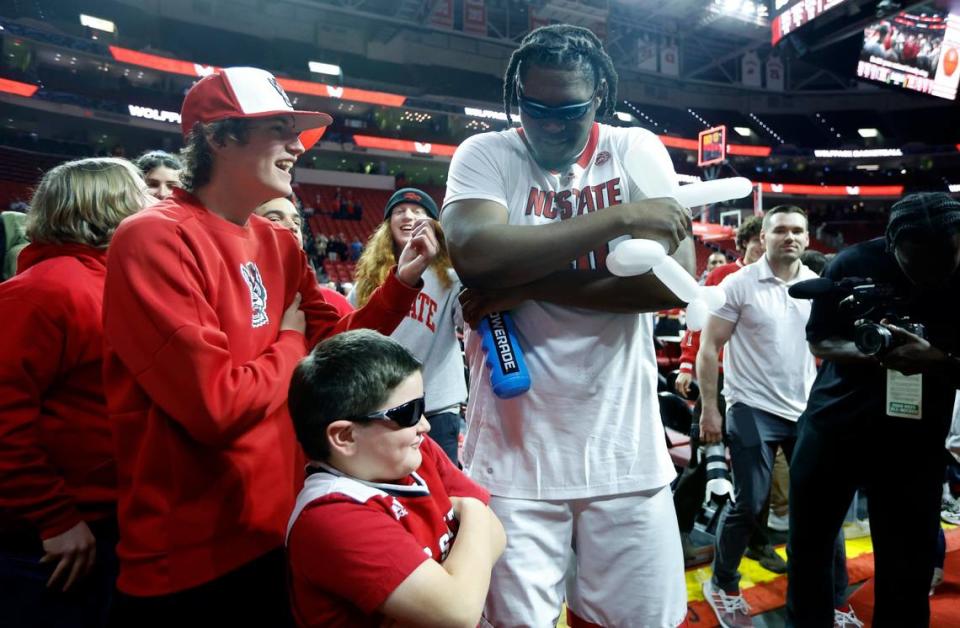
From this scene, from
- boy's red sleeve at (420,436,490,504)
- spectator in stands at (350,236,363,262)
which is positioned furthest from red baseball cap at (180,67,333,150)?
spectator in stands at (350,236,363,262)

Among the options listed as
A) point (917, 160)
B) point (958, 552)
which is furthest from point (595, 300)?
point (917, 160)

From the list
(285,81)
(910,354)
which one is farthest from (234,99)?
(285,81)

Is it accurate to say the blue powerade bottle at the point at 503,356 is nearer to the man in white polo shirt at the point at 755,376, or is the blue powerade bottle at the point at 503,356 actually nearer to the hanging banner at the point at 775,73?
the man in white polo shirt at the point at 755,376

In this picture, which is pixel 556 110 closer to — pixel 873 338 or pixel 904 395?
pixel 873 338

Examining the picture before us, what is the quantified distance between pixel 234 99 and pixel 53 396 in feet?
3.31

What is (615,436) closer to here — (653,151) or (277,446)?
(653,151)

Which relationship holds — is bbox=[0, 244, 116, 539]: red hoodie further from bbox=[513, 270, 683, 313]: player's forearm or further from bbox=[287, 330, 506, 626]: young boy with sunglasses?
bbox=[513, 270, 683, 313]: player's forearm

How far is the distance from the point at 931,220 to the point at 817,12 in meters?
10.3

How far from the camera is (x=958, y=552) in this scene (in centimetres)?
387

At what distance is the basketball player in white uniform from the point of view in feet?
4.51

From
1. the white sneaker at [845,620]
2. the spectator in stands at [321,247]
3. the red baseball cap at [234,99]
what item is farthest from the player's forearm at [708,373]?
the spectator in stands at [321,247]

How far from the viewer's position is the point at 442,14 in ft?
77.5

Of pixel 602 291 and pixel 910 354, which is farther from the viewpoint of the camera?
pixel 910 354

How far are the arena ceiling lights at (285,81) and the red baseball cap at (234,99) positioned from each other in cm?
1891
